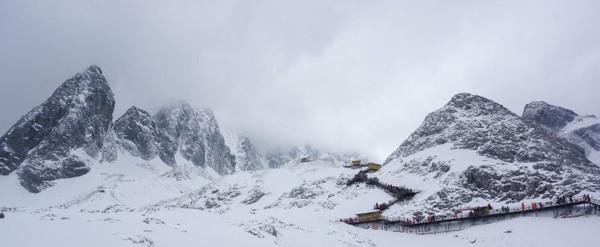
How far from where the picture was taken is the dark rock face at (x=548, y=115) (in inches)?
7165

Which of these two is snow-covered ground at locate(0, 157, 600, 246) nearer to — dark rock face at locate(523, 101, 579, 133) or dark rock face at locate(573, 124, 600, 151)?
dark rock face at locate(523, 101, 579, 133)

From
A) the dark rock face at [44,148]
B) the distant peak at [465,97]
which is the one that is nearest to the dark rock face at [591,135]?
the distant peak at [465,97]

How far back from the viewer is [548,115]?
185 metres

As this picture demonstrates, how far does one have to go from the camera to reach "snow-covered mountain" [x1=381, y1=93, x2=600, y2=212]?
222 ft

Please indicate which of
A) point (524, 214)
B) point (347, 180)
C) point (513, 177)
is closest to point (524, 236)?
point (524, 214)

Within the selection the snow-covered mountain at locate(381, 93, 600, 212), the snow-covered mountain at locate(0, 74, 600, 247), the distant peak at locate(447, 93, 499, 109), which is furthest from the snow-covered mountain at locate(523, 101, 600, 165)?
the snow-covered mountain at locate(0, 74, 600, 247)

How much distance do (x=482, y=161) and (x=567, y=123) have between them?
133 metres

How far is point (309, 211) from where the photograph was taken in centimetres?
8081

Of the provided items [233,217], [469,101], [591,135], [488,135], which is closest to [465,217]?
[488,135]

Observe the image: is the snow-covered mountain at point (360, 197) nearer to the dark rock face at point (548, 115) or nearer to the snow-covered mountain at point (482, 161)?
the snow-covered mountain at point (482, 161)

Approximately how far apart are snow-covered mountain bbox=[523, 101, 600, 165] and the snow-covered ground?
348 feet

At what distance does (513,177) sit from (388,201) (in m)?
21.3

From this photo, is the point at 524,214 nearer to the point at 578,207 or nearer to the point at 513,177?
the point at 578,207

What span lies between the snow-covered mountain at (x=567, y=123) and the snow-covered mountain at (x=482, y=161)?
8528 centimetres
